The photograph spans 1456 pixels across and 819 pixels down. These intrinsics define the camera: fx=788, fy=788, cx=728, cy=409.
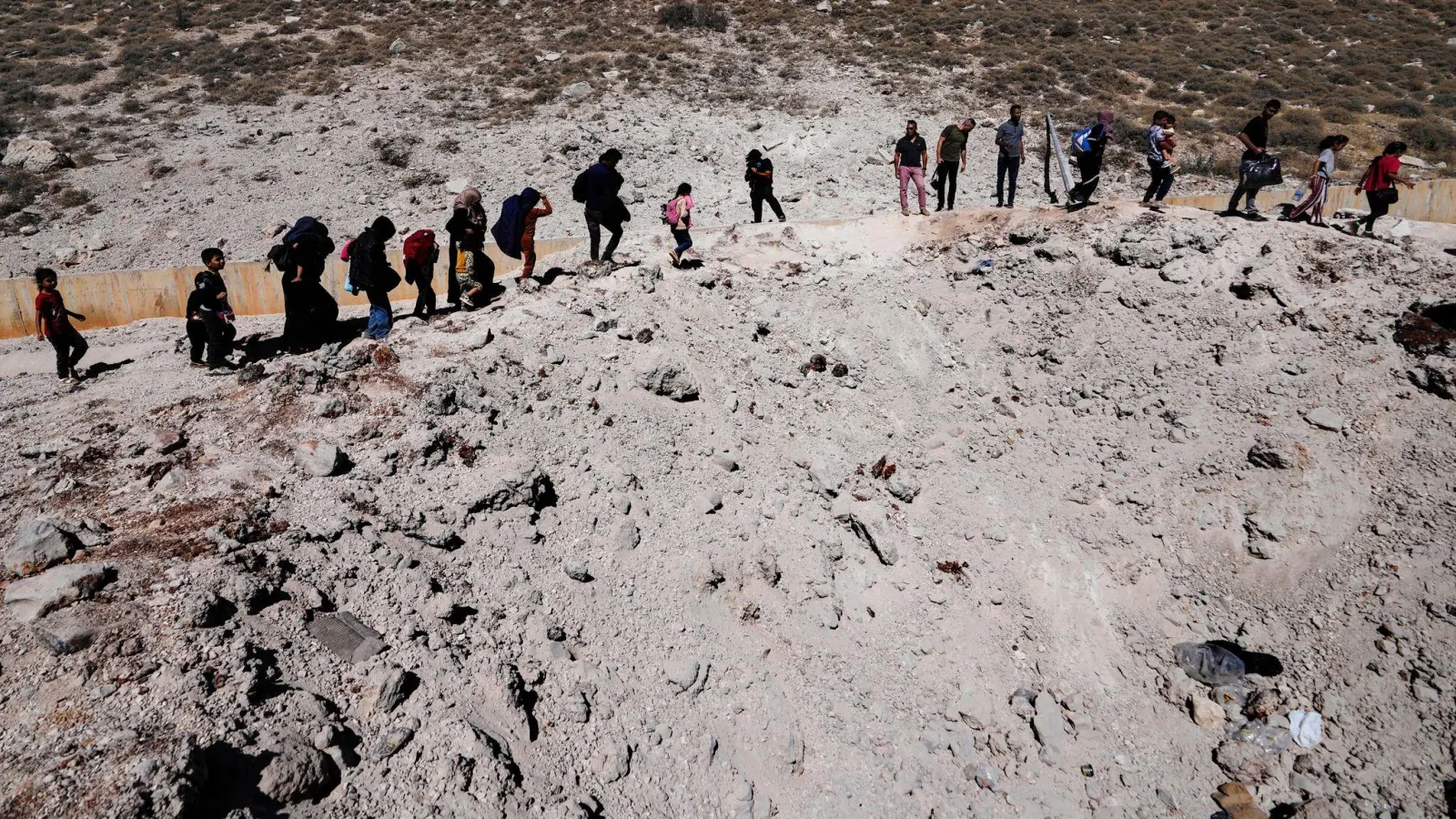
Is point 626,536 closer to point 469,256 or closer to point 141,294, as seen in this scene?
point 469,256

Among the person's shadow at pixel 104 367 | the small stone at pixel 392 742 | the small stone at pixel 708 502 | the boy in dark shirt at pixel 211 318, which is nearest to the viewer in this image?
the small stone at pixel 392 742


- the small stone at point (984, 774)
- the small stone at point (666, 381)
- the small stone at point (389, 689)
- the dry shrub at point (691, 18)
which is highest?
the dry shrub at point (691, 18)

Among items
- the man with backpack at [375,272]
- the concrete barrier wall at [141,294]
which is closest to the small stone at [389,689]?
the man with backpack at [375,272]

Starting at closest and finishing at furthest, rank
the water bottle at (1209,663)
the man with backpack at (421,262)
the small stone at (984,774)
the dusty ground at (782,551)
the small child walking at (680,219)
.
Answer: the dusty ground at (782,551)
the small stone at (984,774)
the water bottle at (1209,663)
the man with backpack at (421,262)
the small child walking at (680,219)

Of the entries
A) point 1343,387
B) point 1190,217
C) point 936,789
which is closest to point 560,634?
point 936,789

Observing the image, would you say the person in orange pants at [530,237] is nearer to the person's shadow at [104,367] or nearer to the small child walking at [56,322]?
the small child walking at [56,322]

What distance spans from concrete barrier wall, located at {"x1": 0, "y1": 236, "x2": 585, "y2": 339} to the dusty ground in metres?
3.47

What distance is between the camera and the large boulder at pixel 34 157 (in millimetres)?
20234

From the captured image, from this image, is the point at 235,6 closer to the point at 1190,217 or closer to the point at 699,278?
the point at 699,278

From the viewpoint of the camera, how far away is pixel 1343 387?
720 cm

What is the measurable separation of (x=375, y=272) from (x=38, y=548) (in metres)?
4.52

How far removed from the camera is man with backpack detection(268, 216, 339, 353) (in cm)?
845

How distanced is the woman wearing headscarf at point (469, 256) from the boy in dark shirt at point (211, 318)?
2.40 meters

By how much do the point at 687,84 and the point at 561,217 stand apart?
28.5 feet
